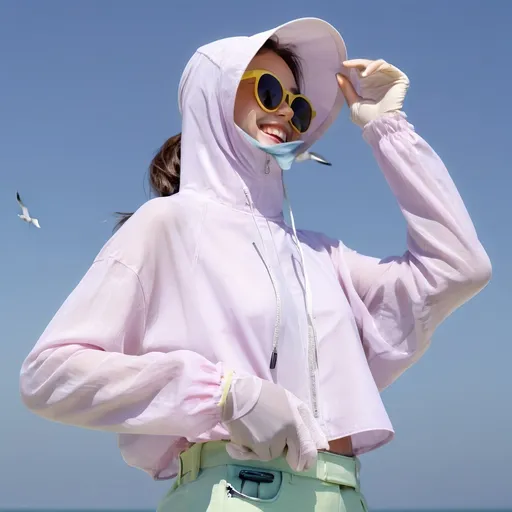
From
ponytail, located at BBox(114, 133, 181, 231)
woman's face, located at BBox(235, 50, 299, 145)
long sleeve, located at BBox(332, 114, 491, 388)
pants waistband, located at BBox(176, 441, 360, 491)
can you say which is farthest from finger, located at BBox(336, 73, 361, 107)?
pants waistband, located at BBox(176, 441, 360, 491)

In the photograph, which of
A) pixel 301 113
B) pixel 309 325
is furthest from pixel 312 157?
pixel 309 325

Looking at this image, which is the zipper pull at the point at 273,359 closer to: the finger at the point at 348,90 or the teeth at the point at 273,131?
the teeth at the point at 273,131

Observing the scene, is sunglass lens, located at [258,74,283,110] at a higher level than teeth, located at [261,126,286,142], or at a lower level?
higher

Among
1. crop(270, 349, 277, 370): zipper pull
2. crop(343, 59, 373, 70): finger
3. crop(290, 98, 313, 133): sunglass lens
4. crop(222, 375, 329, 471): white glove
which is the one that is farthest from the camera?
crop(343, 59, 373, 70): finger

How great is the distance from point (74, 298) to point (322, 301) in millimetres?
934

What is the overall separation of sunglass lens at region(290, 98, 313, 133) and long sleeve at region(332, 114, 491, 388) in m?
0.26

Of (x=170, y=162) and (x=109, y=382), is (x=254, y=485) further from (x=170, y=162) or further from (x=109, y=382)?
(x=170, y=162)

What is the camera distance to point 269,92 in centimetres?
361

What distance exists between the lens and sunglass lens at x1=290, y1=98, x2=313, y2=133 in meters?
3.77

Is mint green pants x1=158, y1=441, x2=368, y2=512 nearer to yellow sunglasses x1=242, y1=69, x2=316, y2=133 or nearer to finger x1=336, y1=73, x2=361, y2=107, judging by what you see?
yellow sunglasses x1=242, y1=69, x2=316, y2=133

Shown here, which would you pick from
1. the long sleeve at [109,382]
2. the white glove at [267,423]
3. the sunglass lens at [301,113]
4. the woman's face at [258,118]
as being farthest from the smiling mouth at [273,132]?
the white glove at [267,423]

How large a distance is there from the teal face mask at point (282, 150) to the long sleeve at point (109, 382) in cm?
91

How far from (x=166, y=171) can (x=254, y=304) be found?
3.15 ft

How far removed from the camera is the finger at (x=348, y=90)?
4.00m
